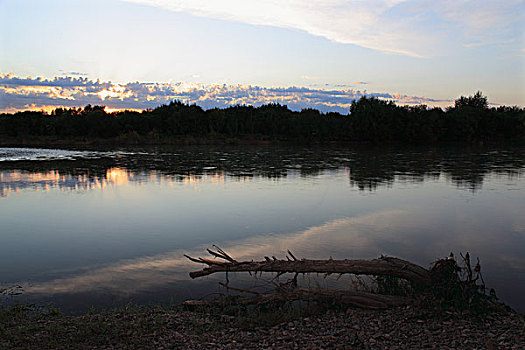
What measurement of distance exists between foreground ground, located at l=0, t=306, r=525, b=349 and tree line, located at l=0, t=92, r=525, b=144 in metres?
80.7

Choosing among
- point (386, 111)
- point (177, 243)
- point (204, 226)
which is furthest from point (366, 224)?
point (386, 111)

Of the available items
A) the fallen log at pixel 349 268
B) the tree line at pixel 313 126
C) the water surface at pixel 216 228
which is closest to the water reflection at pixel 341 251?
the water surface at pixel 216 228

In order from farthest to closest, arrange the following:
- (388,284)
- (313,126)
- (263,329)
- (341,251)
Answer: (313,126) < (341,251) < (388,284) < (263,329)

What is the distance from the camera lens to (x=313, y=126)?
310 feet

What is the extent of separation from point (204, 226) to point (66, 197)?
9.40 metres

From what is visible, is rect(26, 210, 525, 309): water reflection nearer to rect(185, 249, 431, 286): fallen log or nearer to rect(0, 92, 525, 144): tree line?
rect(185, 249, 431, 286): fallen log

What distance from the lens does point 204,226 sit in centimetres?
1454

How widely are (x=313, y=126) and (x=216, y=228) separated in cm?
8214

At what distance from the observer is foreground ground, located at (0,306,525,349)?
589 cm

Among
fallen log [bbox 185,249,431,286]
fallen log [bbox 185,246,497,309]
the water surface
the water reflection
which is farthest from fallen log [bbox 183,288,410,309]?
the water reflection

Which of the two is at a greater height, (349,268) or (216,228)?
(349,268)

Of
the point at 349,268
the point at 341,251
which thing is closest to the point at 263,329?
the point at 349,268

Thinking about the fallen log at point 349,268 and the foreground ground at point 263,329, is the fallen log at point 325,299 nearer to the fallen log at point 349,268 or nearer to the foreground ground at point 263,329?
the foreground ground at point 263,329

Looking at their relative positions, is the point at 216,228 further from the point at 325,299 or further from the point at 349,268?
the point at 325,299
